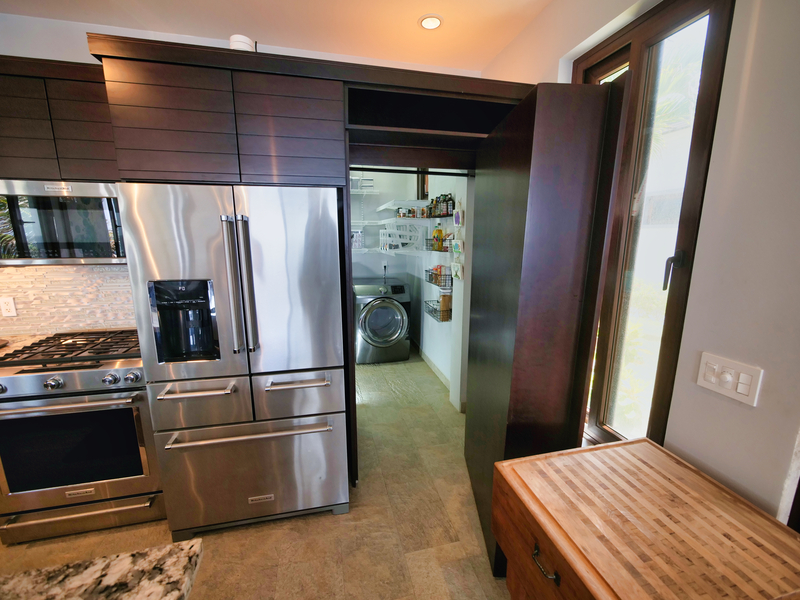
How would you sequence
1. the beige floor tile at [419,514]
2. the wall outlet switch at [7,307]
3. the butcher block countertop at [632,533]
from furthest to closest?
the wall outlet switch at [7,307], the beige floor tile at [419,514], the butcher block countertop at [632,533]

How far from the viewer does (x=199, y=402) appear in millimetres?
1552

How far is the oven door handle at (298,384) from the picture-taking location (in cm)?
160

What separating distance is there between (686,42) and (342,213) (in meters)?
1.50

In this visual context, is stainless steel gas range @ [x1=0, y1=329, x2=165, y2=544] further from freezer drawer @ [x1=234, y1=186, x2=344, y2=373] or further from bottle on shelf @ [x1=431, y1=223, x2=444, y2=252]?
bottle on shelf @ [x1=431, y1=223, x2=444, y2=252]

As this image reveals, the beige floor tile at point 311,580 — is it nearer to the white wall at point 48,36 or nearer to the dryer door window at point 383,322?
the dryer door window at point 383,322

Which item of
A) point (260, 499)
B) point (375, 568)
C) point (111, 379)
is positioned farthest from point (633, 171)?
point (111, 379)

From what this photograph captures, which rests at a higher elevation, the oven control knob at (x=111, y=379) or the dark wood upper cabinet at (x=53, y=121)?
the dark wood upper cabinet at (x=53, y=121)

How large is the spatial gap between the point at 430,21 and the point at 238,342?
204cm

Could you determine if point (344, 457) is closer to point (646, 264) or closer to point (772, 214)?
point (646, 264)

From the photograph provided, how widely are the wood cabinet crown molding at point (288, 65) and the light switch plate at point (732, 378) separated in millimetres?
1395

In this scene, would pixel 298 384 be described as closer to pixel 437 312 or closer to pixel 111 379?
pixel 111 379

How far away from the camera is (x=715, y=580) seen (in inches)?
28.2

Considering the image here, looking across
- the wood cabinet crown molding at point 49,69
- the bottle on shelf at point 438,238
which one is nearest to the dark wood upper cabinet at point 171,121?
the wood cabinet crown molding at point 49,69

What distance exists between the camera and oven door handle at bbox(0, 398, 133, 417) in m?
1.49
